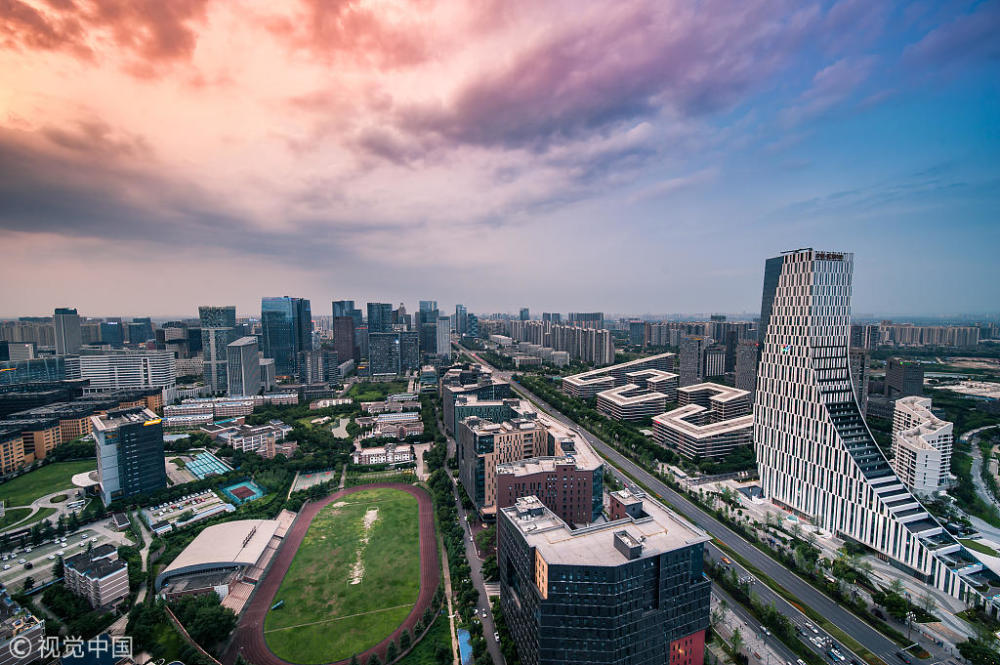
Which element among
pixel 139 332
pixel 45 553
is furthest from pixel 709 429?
pixel 139 332

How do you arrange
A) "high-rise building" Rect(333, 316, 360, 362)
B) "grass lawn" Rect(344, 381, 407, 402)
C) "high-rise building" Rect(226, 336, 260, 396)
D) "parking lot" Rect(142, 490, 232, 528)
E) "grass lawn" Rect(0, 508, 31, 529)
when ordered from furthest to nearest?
"high-rise building" Rect(333, 316, 360, 362) → "grass lawn" Rect(344, 381, 407, 402) → "high-rise building" Rect(226, 336, 260, 396) → "parking lot" Rect(142, 490, 232, 528) → "grass lawn" Rect(0, 508, 31, 529)

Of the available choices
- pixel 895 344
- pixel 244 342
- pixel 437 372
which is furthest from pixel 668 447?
pixel 895 344

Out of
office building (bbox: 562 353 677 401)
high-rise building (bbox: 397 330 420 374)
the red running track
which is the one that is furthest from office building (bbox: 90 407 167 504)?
high-rise building (bbox: 397 330 420 374)

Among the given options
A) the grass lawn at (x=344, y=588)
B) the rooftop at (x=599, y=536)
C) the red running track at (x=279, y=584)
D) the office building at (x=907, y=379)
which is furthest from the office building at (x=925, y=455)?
the grass lawn at (x=344, y=588)

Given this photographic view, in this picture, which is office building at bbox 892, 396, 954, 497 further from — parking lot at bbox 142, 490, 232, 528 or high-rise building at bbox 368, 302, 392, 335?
high-rise building at bbox 368, 302, 392, 335

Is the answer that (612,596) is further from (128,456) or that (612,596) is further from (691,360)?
(691,360)

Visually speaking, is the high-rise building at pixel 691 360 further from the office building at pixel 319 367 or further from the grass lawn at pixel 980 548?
the office building at pixel 319 367
